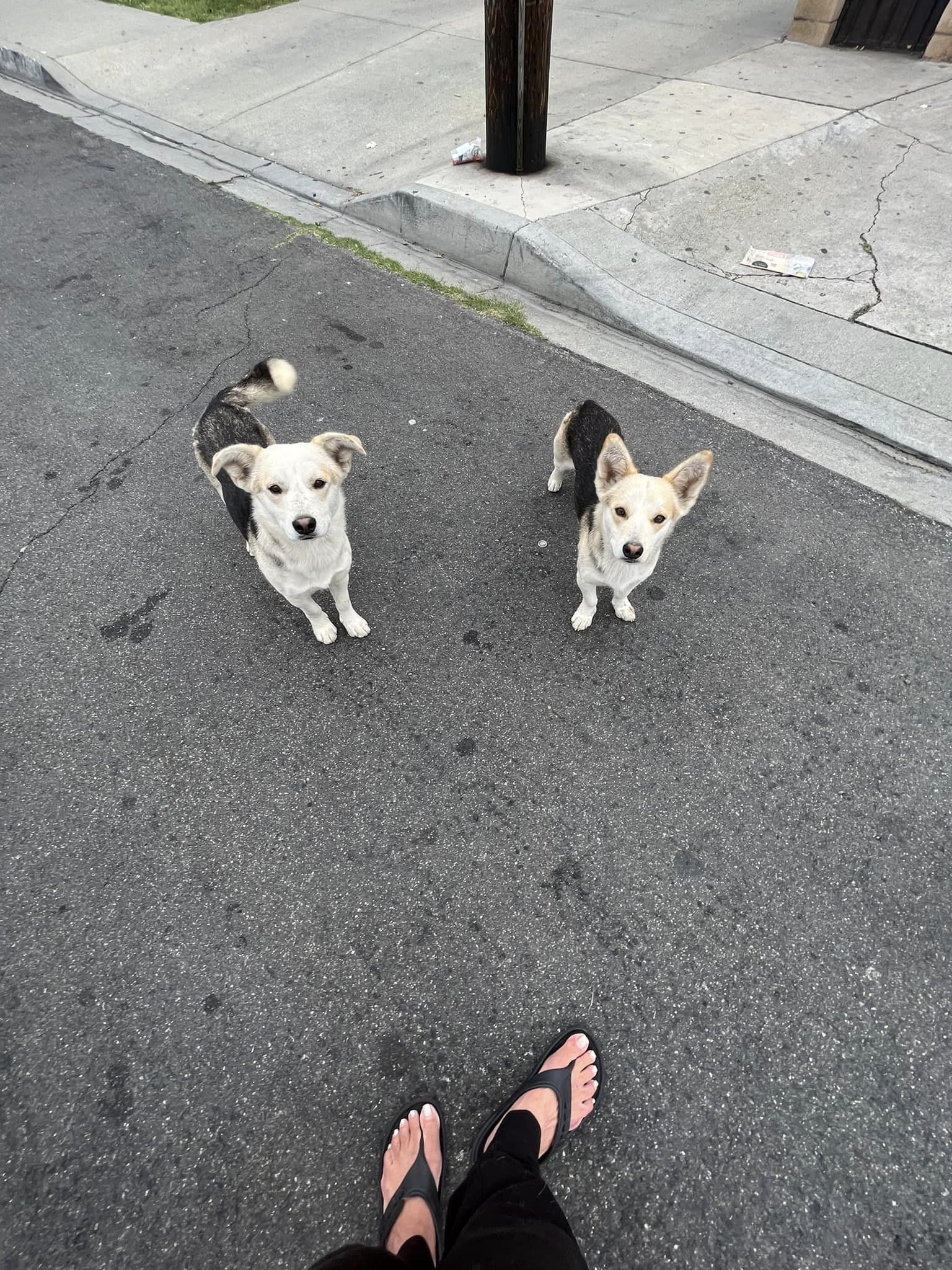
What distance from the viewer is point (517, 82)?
5.14 meters

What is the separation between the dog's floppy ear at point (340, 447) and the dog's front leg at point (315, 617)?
60 cm

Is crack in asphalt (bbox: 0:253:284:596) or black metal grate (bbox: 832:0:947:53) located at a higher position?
black metal grate (bbox: 832:0:947:53)

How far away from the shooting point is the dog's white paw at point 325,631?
Result: 10.2ft

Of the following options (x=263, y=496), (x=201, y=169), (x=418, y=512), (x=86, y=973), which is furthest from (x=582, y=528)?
(x=201, y=169)

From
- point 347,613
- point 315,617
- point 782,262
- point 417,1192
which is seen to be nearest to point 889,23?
point 782,262

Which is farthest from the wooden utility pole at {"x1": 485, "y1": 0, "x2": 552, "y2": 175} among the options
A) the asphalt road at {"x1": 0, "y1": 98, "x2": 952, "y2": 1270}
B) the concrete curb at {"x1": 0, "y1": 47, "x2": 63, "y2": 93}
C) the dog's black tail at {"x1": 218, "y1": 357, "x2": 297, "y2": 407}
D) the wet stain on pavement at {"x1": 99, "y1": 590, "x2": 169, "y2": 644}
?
the concrete curb at {"x1": 0, "y1": 47, "x2": 63, "y2": 93}

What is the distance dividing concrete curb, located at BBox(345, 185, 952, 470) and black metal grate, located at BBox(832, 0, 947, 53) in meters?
5.85

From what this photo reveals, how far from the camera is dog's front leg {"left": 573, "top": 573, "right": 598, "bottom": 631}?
3010mm

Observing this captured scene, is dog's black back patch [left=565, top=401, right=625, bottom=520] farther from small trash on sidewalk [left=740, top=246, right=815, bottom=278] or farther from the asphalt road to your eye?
small trash on sidewalk [left=740, top=246, right=815, bottom=278]

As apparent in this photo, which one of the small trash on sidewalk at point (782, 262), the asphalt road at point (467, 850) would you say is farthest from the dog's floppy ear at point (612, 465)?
the small trash on sidewalk at point (782, 262)

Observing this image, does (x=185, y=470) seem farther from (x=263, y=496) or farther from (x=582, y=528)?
(x=582, y=528)

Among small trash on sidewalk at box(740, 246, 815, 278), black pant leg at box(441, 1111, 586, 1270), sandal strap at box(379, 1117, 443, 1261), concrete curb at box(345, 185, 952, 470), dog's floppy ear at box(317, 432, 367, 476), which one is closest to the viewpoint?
black pant leg at box(441, 1111, 586, 1270)

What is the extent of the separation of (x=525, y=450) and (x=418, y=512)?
0.87m

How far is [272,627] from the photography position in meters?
3.24
